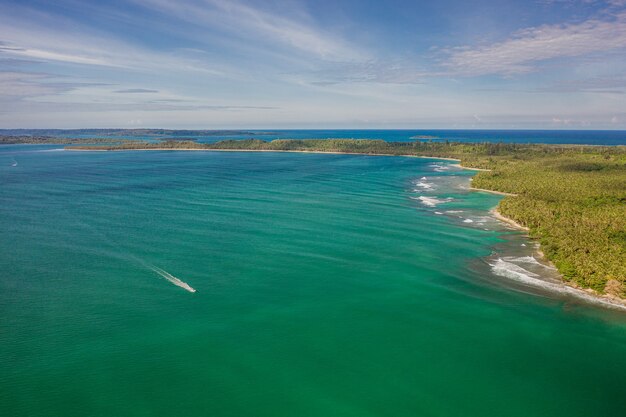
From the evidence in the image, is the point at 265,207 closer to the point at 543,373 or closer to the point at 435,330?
the point at 435,330

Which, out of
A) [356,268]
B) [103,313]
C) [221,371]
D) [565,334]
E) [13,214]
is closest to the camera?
[221,371]

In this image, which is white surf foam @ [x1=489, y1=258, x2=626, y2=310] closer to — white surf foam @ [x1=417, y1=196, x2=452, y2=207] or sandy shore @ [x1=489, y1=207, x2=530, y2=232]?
sandy shore @ [x1=489, y1=207, x2=530, y2=232]

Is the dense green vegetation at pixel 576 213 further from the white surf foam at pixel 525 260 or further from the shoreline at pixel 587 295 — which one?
the white surf foam at pixel 525 260

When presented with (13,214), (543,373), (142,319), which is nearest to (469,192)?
(543,373)

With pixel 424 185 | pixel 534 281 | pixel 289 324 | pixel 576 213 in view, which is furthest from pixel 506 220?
pixel 289 324

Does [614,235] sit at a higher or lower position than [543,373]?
higher

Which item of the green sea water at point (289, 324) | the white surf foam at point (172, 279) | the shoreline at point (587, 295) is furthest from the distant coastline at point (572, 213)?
the white surf foam at point (172, 279)
